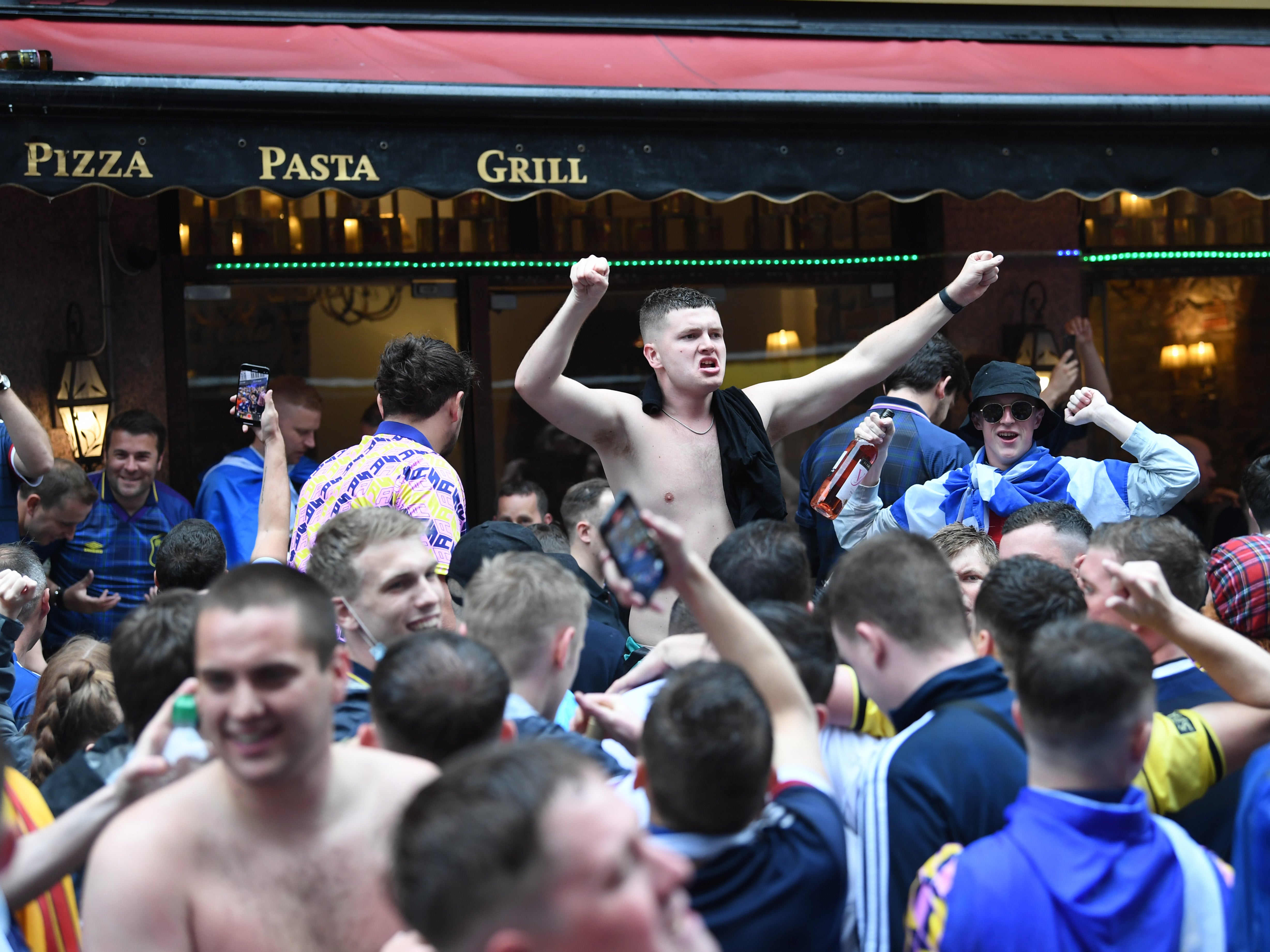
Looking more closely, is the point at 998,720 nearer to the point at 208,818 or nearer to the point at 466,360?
the point at 208,818

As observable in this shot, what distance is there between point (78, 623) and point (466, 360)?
225cm

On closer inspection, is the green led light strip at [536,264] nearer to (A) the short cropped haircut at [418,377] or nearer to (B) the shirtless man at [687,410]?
(A) the short cropped haircut at [418,377]

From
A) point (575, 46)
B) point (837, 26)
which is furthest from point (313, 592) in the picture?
point (837, 26)

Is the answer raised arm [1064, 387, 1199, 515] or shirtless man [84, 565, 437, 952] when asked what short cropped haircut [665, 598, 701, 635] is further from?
raised arm [1064, 387, 1199, 515]

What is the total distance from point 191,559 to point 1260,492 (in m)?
3.36

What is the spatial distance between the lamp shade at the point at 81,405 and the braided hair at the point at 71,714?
3.42 m

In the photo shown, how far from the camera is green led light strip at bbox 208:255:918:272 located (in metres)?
6.74

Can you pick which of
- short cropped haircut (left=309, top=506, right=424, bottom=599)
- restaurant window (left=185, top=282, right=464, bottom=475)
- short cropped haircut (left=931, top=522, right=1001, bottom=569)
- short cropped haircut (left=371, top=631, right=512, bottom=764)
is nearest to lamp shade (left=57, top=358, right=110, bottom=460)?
restaurant window (left=185, top=282, right=464, bottom=475)

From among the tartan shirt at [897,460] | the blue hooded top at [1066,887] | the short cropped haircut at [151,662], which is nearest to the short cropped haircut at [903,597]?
the blue hooded top at [1066,887]

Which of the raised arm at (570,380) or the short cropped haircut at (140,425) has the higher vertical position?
the raised arm at (570,380)

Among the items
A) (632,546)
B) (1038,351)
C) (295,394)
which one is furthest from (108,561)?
(1038,351)

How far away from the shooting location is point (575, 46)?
6.33m

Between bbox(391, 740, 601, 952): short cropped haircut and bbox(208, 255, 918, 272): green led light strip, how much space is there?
18.2 feet

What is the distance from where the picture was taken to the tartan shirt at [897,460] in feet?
16.0
